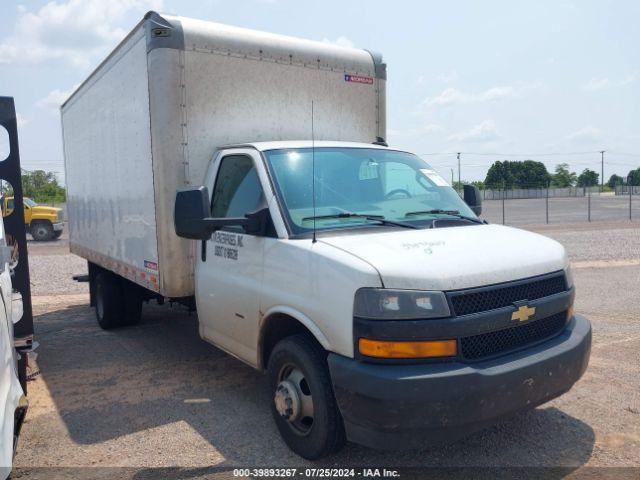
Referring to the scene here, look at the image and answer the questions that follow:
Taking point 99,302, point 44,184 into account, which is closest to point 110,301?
point 99,302

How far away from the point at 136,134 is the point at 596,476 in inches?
189

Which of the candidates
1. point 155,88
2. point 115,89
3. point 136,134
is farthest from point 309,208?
point 115,89

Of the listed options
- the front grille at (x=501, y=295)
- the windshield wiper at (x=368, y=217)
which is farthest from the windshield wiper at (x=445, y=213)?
the front grille at (x=501, y=295)

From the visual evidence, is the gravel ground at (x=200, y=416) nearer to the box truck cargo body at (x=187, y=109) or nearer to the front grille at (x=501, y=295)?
the box truck cargo body at (x=187, y=109)

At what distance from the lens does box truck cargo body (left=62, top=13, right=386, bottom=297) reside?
16.5 ft

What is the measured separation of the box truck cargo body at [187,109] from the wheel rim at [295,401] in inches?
68.5

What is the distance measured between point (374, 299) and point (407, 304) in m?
0.18

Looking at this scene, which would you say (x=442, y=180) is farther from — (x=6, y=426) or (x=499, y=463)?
(x=6, y=426)

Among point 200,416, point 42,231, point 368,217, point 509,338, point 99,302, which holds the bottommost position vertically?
point 200,416

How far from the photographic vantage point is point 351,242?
3549mm

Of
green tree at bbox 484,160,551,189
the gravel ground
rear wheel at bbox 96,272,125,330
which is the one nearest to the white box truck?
the gravel ground

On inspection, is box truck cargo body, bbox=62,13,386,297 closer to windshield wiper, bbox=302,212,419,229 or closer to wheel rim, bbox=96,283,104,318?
wheel rim, bbox=96,283,104,318

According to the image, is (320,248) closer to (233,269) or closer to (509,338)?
(233,269)

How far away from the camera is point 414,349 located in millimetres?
3088
